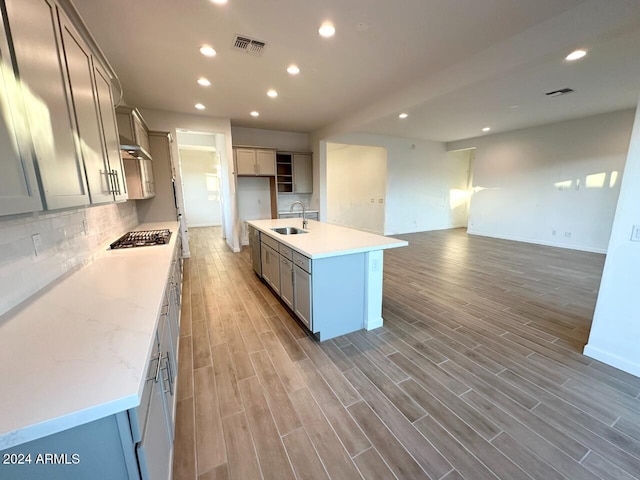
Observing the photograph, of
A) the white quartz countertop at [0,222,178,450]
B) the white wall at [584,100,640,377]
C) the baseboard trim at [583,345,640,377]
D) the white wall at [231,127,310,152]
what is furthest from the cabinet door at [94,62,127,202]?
the white wall at [231,127,310,152]

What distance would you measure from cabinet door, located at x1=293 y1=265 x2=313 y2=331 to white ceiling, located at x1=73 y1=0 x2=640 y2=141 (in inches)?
90.0

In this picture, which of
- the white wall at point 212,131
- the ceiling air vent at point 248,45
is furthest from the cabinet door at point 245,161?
the ceiling air vent at point 248,45

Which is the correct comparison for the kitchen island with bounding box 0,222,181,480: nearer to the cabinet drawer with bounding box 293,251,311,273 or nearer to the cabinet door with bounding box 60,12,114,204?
the cabinet door with bounding box 60,12,114,204

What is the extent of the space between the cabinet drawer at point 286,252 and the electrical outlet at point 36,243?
1.80 metres

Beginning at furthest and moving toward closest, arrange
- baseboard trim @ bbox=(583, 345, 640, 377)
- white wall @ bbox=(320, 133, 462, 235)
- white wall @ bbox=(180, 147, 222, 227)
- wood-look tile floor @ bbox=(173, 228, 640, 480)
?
white wall @ bbox=(180, 147, 222, 227)
white wall @ bbox=(320, 133, 462, 235)
baseboard trim @ bbox=(583, 345, 640, 377)
wood-look tile floor @ bbox=(173, 228, 640, 480)

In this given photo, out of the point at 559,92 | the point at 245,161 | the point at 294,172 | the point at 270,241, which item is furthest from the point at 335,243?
the point at 294,172

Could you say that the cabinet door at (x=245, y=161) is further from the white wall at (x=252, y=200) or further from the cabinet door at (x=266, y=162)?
the white wall at (x=252, y=200)

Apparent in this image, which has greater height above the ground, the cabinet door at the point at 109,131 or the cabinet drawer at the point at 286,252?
the cabinet door at the point at 109,131

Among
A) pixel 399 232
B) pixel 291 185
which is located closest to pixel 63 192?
pixel 291 185

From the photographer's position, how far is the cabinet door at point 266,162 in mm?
6195

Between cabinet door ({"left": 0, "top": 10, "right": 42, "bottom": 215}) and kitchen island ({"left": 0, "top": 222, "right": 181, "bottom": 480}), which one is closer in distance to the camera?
kitchen island ({"left": 0, "top": 222, "right": 181, "bottom": 480})

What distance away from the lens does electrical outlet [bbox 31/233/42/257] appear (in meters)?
1.46

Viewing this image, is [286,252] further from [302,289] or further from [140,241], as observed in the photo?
[140,241]

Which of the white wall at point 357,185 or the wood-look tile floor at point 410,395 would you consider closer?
the wood-look tile floor at point 410,395
